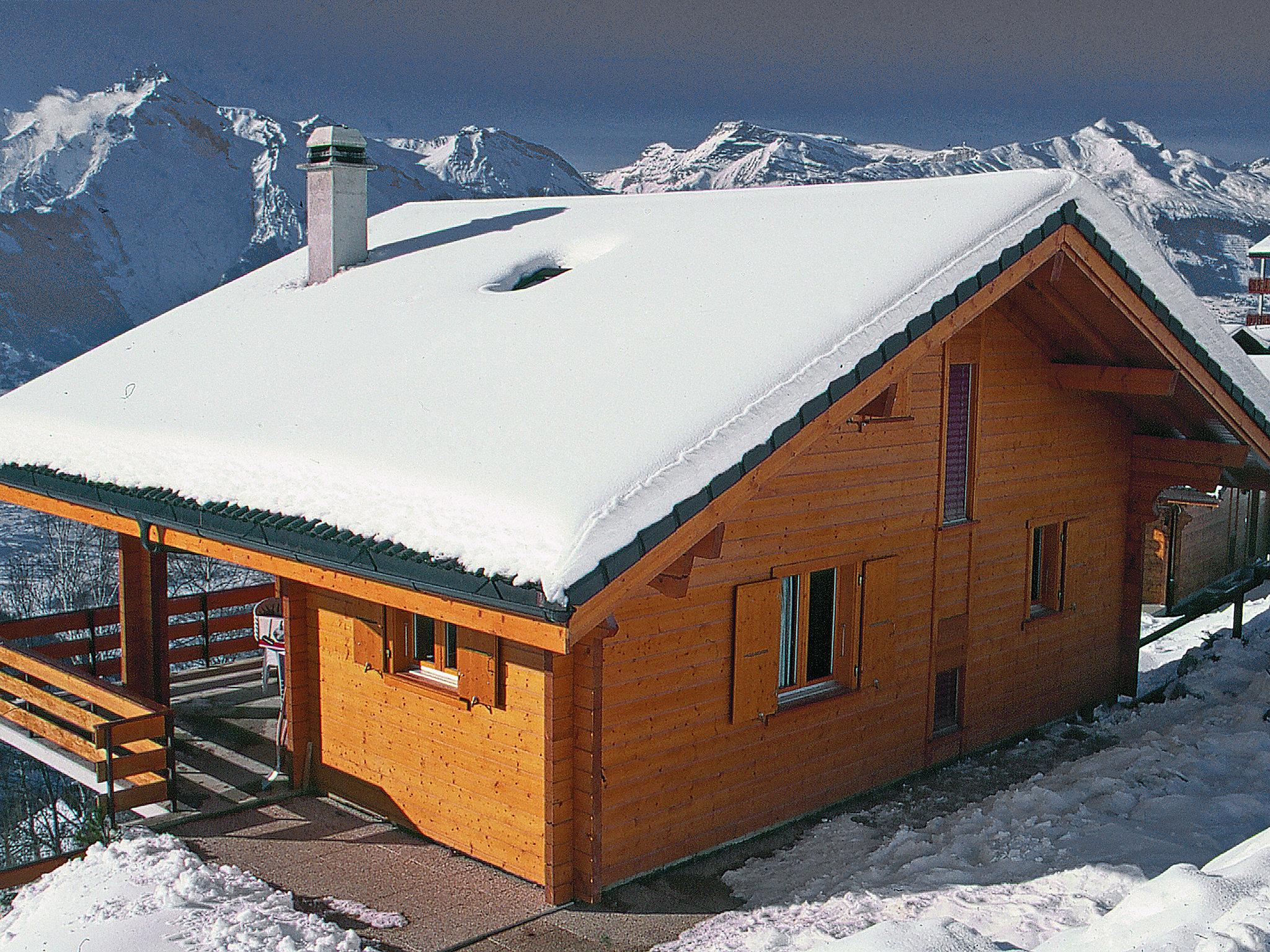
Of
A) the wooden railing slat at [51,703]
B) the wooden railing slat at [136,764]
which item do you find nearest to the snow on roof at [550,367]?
the wooden railing slat at [51,703]

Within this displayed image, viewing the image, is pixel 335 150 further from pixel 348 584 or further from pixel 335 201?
pixel 348 584

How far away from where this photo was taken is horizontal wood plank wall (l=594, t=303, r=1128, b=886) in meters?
7.77

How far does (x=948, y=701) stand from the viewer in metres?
10.7

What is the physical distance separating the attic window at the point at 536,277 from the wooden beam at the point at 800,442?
4010 mm

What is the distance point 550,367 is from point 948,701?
16.4 feet

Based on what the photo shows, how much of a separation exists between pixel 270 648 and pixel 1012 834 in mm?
5981

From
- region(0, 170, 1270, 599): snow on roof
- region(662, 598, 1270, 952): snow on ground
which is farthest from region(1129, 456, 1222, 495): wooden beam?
region(662, 598, 1270, 952): snow on ground

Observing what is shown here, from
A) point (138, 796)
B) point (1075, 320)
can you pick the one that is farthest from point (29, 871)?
point (1075, 320)

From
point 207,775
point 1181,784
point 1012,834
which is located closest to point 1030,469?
point 1181,784

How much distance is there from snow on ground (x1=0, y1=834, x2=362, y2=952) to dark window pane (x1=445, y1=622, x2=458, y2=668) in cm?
186

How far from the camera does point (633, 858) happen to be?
772 cm

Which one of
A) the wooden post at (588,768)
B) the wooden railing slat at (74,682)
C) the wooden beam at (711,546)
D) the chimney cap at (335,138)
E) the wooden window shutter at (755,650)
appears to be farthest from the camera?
the chimney cap at (335,138)

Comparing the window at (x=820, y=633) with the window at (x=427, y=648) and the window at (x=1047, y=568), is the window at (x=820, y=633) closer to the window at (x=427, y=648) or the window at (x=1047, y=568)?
the window at (x=427, y=648)

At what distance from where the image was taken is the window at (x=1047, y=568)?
11539mm
